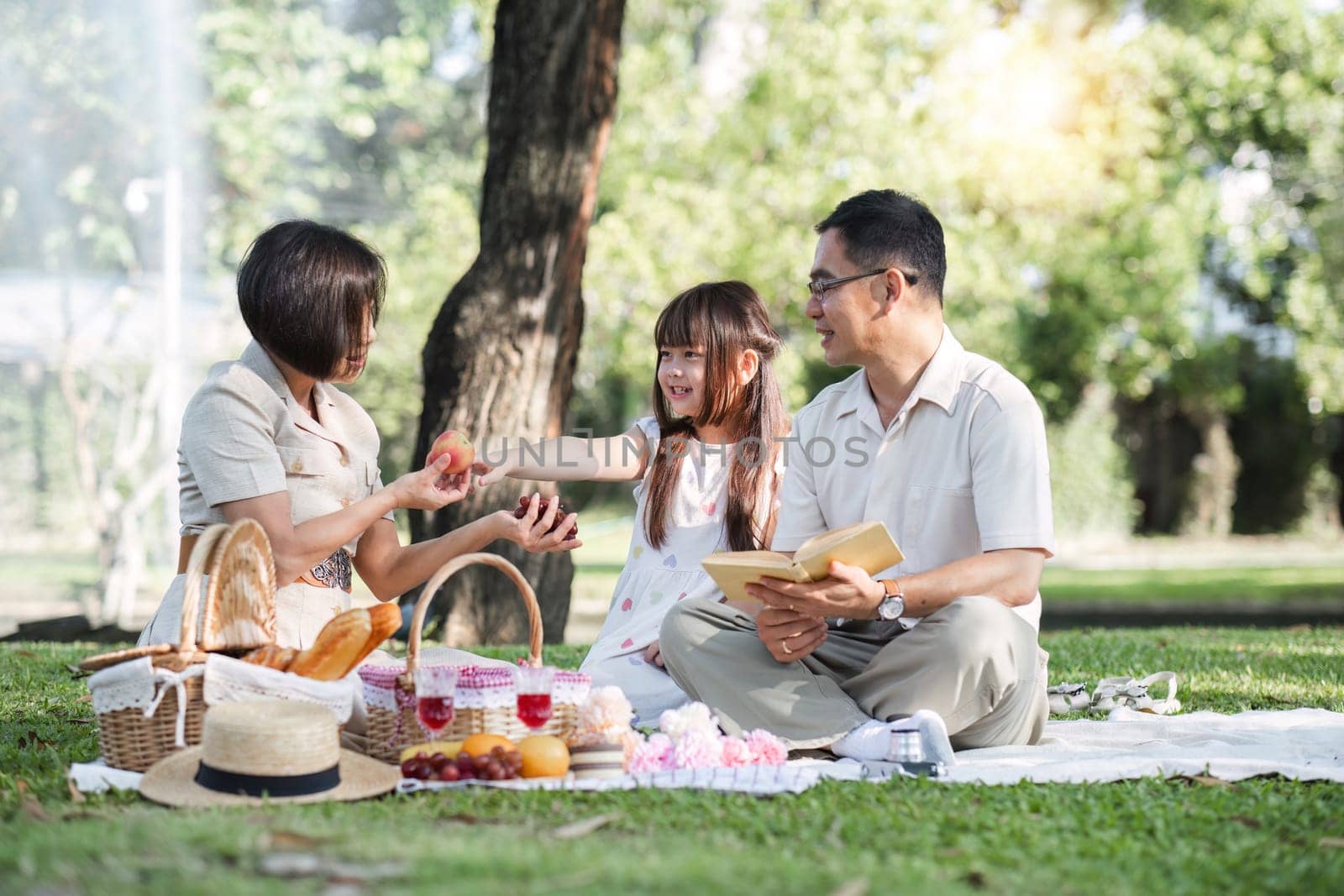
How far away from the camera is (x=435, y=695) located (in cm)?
354

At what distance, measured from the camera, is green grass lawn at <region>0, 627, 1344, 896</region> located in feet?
8.05

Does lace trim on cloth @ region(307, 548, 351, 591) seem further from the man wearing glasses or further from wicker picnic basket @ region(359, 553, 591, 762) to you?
the man wearing glasses

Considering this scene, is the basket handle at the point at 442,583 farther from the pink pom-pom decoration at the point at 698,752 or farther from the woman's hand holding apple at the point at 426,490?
the pink pom-pom decoration at the point at 698,752

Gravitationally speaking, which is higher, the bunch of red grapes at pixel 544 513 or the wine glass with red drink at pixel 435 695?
the bunch of red grapes at pixel 544 513

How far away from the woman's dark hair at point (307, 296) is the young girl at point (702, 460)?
0.95 meters

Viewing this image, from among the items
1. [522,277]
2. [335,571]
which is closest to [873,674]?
[335,571]

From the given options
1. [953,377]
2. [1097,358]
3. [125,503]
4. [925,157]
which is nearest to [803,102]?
[925,157]

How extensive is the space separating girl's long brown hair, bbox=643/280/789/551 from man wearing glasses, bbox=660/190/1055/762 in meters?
0.35

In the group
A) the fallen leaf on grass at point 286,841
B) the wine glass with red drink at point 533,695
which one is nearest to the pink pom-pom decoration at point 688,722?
the wine glass with red drink at point 533,695

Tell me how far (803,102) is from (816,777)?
1470cm

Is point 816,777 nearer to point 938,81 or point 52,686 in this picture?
point 52,686

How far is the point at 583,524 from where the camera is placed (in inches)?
950

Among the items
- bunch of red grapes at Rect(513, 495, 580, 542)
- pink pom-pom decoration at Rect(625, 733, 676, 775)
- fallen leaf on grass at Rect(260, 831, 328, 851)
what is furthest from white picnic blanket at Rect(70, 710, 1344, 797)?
bunch of red grapes at Rect(513, 495, 580, 542)

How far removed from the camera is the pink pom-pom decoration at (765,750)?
12.2 ft
